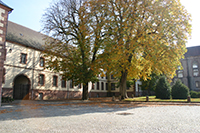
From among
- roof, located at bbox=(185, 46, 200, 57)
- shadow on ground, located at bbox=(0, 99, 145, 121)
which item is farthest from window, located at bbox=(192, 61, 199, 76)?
shadow on ground, located at bbox=(0, 99, 145, 121)

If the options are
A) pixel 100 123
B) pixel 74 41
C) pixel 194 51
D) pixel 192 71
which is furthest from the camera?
pixel 194 51

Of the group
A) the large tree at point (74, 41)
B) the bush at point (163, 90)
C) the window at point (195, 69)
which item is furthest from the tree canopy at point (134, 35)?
the window at point (195, 69)

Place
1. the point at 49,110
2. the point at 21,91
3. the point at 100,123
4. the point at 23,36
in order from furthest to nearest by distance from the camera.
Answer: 1. the point at 23,36
2. the point at 21,91
3. the point at 49,110
4. the point at 100,123

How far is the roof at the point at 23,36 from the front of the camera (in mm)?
25141

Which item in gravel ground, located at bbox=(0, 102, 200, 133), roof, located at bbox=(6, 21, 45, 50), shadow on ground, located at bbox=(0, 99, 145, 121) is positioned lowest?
shadow on ground, located at bbox=(0, 99, 145, 121)

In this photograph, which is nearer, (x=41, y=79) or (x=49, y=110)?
(x=49, y=110)

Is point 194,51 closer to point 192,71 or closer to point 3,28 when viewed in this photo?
point 192,71

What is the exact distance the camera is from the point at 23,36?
27.5m

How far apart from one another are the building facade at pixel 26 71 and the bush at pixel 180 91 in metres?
14.4

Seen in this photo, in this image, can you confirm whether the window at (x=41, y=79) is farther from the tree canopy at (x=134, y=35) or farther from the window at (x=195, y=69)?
the window at (x=195, y=69)

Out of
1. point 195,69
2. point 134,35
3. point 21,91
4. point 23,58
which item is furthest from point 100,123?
point 195,69

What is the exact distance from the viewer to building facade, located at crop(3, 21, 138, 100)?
23.8 metres

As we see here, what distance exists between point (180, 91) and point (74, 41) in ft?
52.8

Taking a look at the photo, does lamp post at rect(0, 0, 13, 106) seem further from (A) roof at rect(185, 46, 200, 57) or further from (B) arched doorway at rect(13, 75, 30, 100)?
(A) roof at rect(185, 46, 200, 57)
